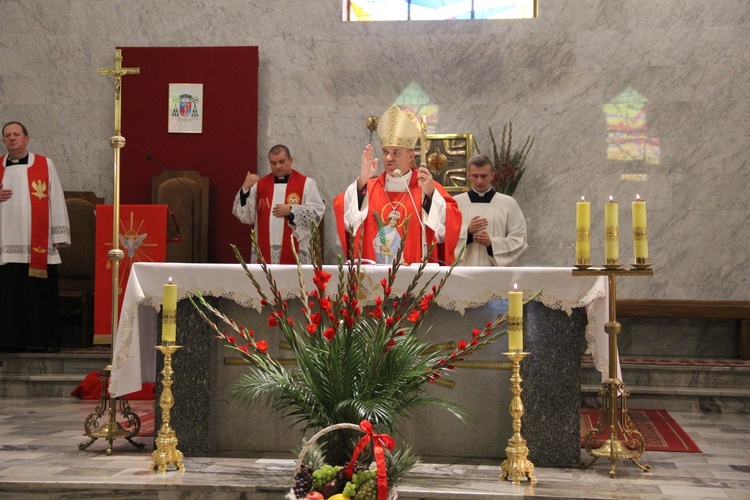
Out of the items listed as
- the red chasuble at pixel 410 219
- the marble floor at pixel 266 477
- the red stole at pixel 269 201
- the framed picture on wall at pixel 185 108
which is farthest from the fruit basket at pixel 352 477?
the framed picture on wall at pixel 185 108

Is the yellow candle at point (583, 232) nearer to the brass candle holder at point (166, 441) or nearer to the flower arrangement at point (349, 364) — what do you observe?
the flower arrangement at point (349, 364)

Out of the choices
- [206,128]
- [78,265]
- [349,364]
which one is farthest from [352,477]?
[206,128]

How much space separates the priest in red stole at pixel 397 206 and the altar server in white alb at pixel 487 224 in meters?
1.19

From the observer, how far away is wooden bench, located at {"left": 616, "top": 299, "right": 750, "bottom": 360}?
834cm

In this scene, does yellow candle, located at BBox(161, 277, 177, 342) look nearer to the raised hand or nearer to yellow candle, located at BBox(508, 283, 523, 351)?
yellow candle, located at BBox(508, 283, 523, 351)

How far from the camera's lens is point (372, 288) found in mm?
4863

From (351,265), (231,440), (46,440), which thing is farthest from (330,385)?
(46,440)

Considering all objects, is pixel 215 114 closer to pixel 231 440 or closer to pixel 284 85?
pixel 284 85

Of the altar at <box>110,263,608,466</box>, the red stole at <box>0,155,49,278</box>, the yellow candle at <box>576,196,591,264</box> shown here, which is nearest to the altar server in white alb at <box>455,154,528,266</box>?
the altar at <box>110,263,608,466</box>

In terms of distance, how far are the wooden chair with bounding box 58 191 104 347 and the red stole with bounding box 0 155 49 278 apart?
30.2 inches

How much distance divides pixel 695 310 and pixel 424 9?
3.95 metres

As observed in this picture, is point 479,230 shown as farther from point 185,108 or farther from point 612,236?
point 185,108

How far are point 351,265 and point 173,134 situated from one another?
6.75 meters

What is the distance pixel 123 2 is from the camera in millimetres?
9688
